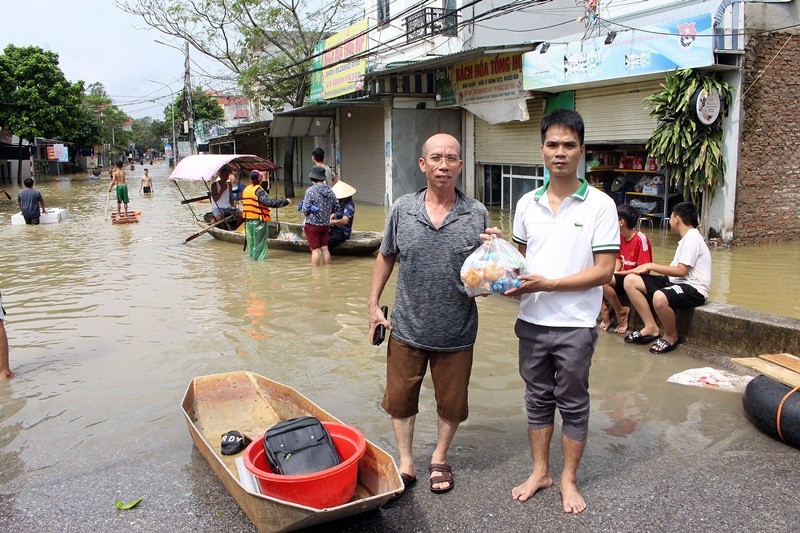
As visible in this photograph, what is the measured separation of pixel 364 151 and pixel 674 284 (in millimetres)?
20487

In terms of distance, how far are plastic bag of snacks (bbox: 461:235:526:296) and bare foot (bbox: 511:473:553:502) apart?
1.10 meters

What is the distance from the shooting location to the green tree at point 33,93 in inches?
1460

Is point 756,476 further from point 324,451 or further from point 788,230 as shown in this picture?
Answer: point 788,230

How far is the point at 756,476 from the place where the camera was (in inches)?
153

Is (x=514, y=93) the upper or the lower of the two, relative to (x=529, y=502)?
upper

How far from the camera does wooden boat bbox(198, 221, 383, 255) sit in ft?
40.1

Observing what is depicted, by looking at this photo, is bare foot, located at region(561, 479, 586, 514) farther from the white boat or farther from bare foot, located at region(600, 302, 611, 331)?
the white boat

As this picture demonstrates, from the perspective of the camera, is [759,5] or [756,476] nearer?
[756,476]

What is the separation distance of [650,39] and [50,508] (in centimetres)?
1200

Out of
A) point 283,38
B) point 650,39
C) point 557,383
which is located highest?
point 283,38

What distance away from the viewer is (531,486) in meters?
3.73

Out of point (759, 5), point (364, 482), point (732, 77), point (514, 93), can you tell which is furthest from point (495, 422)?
point (514, 93)

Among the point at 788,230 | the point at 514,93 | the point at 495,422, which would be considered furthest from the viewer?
the point at 514,93

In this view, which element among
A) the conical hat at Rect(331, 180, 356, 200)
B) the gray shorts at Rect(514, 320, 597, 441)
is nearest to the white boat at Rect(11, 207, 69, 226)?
the conical hat at Rect(331, 180, 356, 200)
